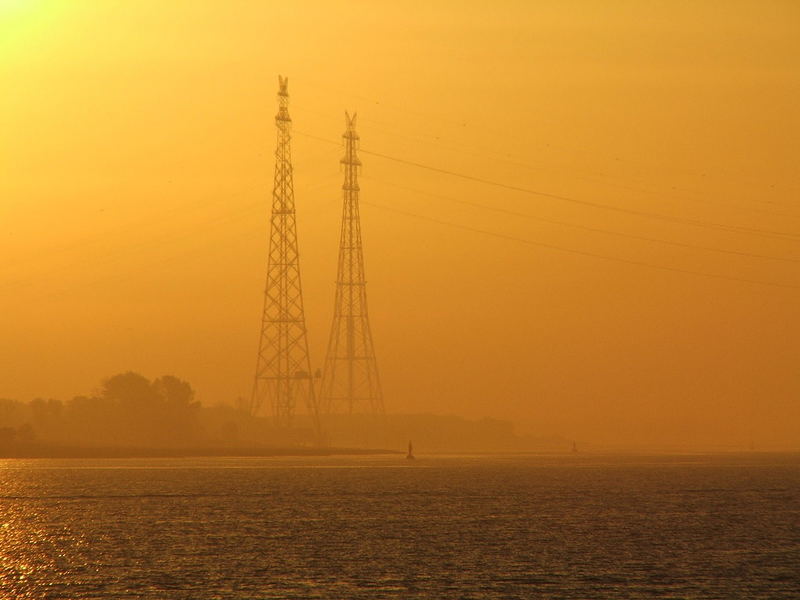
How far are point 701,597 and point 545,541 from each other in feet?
100

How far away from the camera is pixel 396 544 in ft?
315

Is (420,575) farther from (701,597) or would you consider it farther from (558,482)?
(558,482)

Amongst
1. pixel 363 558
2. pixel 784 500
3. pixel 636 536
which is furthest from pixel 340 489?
pixel 363 558

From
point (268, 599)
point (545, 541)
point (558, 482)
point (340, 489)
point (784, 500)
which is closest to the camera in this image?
point (268, 599)

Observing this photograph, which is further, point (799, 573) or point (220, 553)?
point (220, 553)

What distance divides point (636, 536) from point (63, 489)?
95.0 m

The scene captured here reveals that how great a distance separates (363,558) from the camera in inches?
3403

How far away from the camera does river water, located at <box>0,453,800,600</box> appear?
238 feet

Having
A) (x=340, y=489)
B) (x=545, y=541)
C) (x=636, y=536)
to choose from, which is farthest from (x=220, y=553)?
(x=340, y=489)

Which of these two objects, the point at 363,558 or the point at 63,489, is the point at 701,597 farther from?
the point at 63,489

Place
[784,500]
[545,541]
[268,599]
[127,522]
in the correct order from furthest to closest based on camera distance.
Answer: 1. [784,500]
2. [127,522]
3. [545,541]
4. [268,599]

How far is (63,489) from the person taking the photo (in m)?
173

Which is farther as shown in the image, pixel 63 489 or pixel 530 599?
pixel 63 489

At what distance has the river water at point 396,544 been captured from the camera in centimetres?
7262
